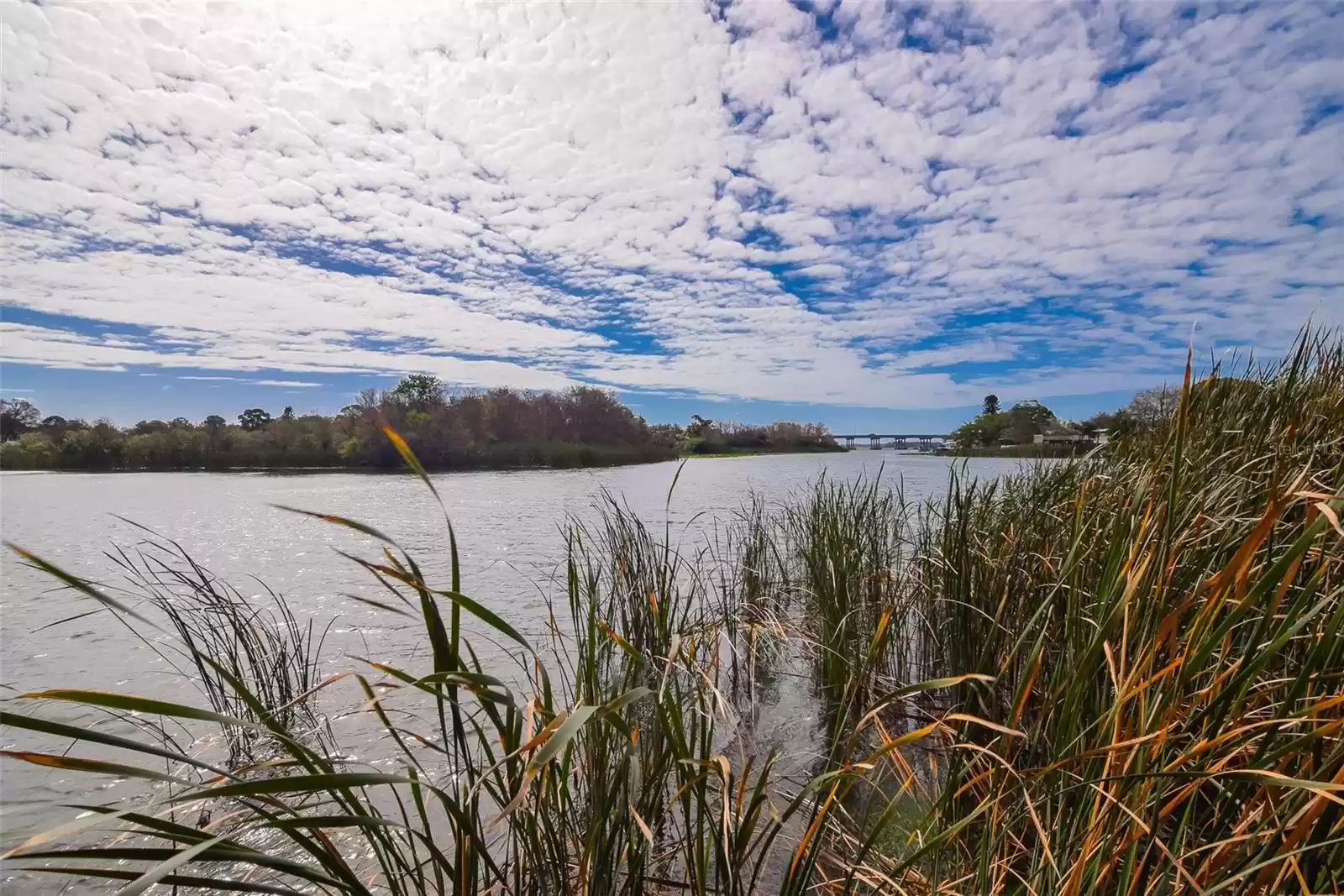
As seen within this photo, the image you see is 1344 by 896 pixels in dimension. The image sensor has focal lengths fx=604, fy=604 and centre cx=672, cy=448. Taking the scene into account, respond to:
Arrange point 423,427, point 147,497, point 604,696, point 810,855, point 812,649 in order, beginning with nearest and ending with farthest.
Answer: point 810,855 → point 604,696 → point 812,649 → point 147,497 → point 423,427

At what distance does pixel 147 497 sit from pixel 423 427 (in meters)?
15.7

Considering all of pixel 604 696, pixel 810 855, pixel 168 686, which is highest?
pixel 604 696

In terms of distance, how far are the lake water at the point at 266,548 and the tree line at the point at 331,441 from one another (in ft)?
26.6

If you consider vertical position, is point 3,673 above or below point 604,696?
below

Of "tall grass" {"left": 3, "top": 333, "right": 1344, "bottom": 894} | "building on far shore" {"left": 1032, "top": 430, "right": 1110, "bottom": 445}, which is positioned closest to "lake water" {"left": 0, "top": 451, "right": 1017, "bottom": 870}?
"tall grass" {"left": 3, "top": 333, "right": 1344, "bottom": 894}

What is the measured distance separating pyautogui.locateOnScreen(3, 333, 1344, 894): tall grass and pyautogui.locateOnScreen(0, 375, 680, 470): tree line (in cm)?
2961

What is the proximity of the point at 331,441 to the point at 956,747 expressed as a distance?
132ft

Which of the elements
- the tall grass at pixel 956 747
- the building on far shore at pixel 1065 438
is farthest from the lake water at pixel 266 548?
the building on far shore at pixel 1065 438

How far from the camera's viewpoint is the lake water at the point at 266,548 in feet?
16.7

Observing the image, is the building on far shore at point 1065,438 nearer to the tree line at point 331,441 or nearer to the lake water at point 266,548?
the lake water at point 266,548

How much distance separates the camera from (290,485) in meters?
24.8

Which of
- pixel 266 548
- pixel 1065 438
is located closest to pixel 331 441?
pixel 266 548

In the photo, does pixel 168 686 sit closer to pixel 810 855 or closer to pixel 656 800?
pixel 656 800

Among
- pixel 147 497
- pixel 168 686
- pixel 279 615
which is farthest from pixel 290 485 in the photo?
pixel 168 686
